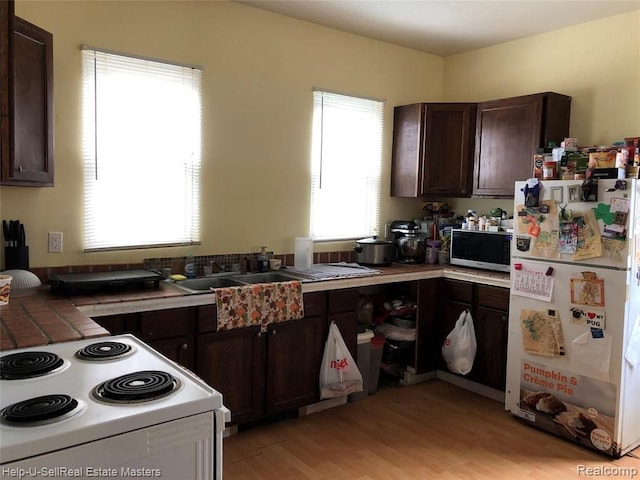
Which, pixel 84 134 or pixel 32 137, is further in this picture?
pixel 84 134

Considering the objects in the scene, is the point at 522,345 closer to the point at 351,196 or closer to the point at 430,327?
the point at 430,327

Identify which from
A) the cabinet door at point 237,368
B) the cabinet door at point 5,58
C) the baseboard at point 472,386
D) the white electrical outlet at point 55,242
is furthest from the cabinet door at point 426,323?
the cabinet door at point 5,58

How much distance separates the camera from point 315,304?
322 cm

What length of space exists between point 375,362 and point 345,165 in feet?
4.92

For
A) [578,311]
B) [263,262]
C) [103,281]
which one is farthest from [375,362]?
[103,281]

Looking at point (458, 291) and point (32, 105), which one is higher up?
point (32, 105)

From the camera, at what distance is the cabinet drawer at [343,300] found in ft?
10.8

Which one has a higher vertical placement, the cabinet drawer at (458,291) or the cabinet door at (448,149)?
the cabinet door at (448,149)

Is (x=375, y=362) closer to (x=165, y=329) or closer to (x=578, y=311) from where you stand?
(x=578, y=311)

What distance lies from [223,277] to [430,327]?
5.34 feet

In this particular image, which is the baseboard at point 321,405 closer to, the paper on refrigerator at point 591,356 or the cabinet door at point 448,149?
the paper on refrigerator at point 591,356

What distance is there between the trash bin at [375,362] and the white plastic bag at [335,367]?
384mm

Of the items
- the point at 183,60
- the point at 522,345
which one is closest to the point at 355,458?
the point at 522,345

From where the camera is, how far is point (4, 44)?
1.57m
